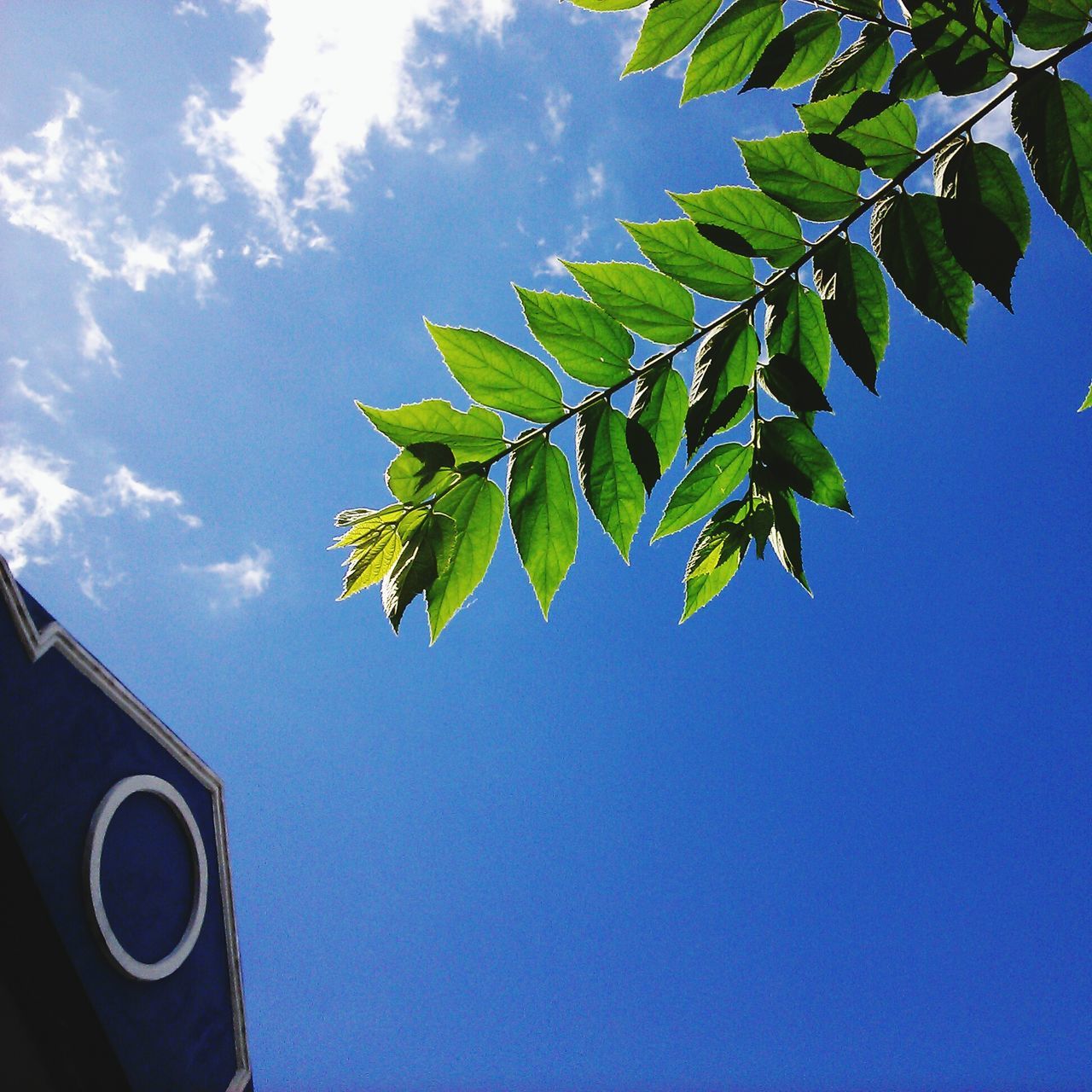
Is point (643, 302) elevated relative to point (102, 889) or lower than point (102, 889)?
lower

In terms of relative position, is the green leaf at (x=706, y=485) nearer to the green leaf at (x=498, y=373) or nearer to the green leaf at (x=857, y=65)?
the green leaf at (x=498, y=373)

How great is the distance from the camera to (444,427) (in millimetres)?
1232

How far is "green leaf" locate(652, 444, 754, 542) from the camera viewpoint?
1.34 metres

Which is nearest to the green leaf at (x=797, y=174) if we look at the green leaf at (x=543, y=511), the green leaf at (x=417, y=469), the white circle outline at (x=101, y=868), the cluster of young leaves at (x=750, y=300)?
the cluster of young leaves at (x=750, y=300)

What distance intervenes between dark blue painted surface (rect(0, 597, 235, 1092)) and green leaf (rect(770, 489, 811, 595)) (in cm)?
1363

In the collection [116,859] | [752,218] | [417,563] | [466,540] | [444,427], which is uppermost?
[116,859]

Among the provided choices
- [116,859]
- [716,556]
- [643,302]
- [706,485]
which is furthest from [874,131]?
[116,859]

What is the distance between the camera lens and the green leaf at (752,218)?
110cm

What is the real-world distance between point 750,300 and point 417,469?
61cm

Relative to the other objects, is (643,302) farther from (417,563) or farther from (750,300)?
(417,563)

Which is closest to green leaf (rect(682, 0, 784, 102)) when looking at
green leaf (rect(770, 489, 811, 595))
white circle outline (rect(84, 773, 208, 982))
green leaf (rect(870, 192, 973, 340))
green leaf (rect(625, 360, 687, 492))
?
green leaf (rect(870, 192, 973, 340))

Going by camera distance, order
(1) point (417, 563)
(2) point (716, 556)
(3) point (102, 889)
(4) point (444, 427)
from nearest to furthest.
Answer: (1) point (417, 563) < (4) point (444, 427) < (2) point (716, 556) < (3) point (102, 889)

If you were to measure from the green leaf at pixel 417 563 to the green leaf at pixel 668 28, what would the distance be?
81 cm

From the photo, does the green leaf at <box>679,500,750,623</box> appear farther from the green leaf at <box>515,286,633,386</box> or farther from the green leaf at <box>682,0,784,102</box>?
the green leaf at <box>682,0,784,102</box>
